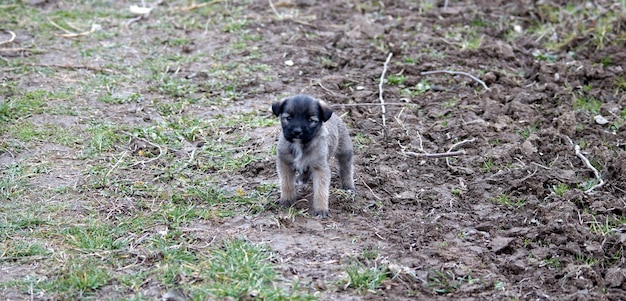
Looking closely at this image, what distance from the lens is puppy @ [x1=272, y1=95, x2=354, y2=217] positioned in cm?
678

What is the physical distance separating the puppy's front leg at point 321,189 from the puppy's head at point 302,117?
0.33 metres

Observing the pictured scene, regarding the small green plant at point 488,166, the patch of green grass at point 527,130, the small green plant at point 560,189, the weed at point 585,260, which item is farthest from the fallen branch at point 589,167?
the weed at point 585,260

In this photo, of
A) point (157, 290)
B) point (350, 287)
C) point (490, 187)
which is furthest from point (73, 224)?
point (490, 187)

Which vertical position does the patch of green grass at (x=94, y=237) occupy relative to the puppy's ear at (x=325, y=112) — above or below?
below

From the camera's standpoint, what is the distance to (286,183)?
7.11m

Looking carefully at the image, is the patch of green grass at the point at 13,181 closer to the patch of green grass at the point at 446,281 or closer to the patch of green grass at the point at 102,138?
the patch of green grass at the point at 102,138

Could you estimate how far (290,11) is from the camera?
12445 millimetres

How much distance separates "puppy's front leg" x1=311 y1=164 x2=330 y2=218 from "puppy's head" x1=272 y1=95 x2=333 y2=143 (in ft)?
1.07

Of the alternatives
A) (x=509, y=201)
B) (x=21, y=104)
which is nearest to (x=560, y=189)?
(x=509, y=201)

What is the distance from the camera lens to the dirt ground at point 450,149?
628 centimetres

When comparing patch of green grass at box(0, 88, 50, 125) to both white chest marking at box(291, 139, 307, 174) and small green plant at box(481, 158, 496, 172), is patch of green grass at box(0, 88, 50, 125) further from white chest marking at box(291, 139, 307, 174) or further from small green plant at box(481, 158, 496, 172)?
small green plant at box(481, 158, 496, 172)

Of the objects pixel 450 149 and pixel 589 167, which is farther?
pixel 450 149

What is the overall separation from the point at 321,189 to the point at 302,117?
2.13ft

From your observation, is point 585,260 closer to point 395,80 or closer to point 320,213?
point 320,213
